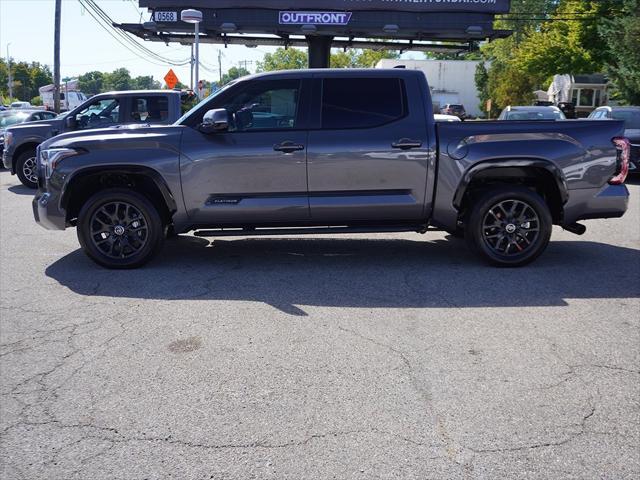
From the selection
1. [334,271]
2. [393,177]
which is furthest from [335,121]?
[334,271]

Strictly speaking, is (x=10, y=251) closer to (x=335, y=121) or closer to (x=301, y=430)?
(x=335, y=121)

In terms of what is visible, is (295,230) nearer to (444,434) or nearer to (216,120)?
(216,120)

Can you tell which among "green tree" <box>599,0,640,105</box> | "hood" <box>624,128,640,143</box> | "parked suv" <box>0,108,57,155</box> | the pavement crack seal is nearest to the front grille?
"hood" <box>624,128,640,143</box>

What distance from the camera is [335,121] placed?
21.8ft

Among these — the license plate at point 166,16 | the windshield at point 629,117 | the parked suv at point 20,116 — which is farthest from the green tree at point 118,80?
the windshield at point 629,117

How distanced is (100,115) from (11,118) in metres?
9.07

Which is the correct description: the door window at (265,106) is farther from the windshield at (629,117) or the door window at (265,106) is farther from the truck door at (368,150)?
the windshield at (629,117)

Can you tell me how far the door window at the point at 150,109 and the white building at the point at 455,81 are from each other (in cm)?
6120

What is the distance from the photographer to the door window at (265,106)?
21.8 ft

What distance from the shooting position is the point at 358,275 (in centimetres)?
656

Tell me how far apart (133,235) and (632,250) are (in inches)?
233

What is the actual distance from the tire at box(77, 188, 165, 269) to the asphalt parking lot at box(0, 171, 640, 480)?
184 mm

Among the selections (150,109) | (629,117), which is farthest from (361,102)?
(629,117)

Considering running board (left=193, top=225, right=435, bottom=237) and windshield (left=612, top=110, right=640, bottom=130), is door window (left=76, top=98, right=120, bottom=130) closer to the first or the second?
running board (left=193, top=225, right=435, bottom=237)
